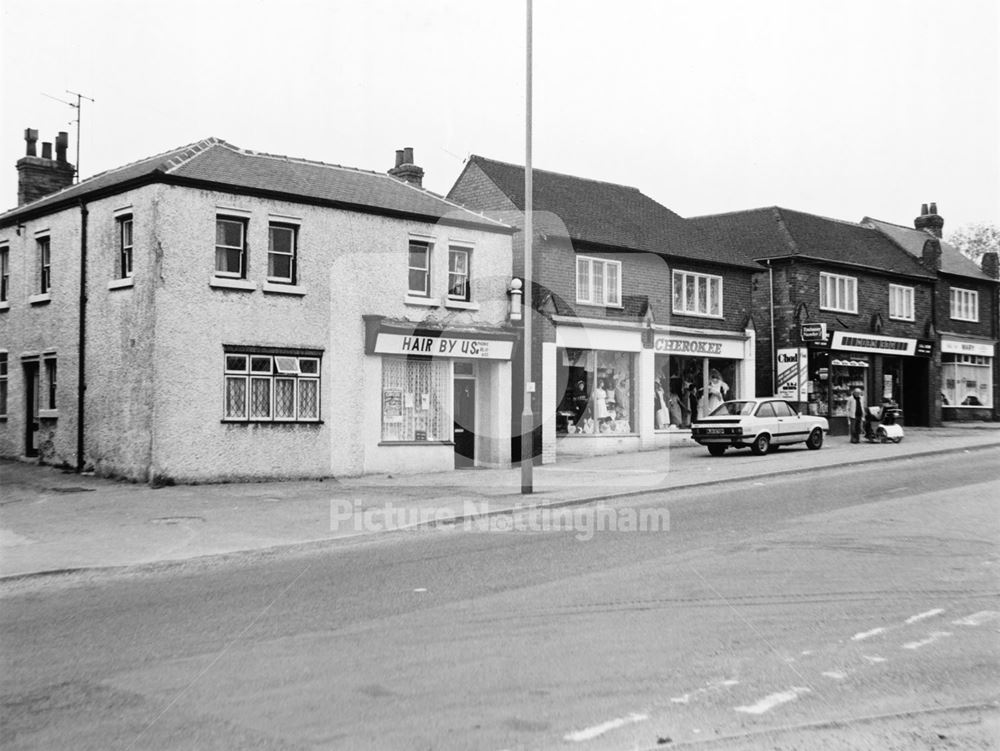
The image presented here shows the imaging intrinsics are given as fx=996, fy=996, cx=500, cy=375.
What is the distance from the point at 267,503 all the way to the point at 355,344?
234 inches

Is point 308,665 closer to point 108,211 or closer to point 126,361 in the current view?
point 126,361

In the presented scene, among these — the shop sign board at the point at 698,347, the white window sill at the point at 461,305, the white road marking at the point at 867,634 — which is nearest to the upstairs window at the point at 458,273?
the white window sill at the point at 461,305

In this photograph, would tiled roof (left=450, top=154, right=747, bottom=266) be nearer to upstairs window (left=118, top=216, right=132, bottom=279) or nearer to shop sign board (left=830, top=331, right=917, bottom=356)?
shop sign board (left=830, top=331, right=917, bottom=356)

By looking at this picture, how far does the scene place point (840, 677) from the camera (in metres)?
6.39

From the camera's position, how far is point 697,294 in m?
31.8

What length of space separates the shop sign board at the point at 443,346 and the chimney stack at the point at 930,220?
30.4m

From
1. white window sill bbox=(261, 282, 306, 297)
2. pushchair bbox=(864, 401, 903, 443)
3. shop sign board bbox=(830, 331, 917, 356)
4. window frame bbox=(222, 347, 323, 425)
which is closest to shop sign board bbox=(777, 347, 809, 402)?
shop sign board bbox=(830, 331, 917, 356)

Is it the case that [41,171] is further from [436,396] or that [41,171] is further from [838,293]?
[838,293]

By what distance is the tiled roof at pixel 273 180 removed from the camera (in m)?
20.8

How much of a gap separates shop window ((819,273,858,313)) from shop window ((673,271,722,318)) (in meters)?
6.05

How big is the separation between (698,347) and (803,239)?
9272 millimetres

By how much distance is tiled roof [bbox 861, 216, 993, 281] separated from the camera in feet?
144

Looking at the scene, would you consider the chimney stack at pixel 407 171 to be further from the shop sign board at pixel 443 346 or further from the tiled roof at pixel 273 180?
the shop sign board at pixel 443 346

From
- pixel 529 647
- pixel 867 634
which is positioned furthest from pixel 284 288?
pixel 867 634
